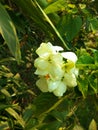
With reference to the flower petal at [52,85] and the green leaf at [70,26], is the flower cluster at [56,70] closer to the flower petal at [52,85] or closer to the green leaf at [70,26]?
the flower petal at [52,85]

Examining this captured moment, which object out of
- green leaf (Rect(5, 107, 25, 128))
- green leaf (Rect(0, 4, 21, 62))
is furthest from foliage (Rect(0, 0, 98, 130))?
green leaf (Rect(5, 107, 25, 128))

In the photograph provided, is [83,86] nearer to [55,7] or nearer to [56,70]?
[56,70]

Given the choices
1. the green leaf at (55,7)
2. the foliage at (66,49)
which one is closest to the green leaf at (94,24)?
the foliage at (66,49)

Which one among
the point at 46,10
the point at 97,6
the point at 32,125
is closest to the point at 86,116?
the point at 32,125

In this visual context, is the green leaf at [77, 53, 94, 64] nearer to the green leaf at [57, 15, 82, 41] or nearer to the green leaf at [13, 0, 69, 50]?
the green leaf at [13, 0, 69, 50]

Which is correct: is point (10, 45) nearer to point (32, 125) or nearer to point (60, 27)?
point (32, 125)

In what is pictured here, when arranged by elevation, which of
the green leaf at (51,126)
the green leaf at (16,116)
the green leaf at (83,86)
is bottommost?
the green leaf at (16,116)
